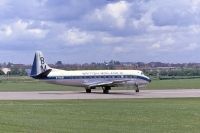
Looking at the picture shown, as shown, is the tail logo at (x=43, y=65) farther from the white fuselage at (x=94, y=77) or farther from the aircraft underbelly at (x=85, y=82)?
the aircraft underbelly at (x=85, y=82)

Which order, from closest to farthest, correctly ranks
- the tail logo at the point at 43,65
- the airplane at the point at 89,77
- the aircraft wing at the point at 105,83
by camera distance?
1. the aircraft wing at the point at 105,83
2. the airplane at the point at 89,77
3. the tail logo at the point at 43,65

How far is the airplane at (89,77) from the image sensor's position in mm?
67688

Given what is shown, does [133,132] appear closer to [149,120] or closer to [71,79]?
[149,120]

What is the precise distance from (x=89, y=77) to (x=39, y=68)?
A: 6.86m

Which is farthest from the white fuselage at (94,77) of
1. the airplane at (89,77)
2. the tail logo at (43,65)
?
the tail logo at (43,65)

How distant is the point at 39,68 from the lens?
6894 centimetres

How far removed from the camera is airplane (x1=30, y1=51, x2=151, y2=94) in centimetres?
6769

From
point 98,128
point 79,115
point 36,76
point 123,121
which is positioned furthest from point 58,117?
point 36,76

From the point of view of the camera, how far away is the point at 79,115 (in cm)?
2711

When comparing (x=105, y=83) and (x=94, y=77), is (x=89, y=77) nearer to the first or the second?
(x=94, y=77)

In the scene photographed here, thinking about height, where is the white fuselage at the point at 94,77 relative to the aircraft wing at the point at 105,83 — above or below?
above

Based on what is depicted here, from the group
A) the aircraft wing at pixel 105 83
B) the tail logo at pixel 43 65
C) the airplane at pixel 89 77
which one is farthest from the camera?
the tail logo at pixel 43 65

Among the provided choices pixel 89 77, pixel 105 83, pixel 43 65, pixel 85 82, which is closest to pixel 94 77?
pixel 89 77

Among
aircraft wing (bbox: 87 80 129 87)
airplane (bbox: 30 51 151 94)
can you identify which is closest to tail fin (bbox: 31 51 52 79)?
airplane (bbox: 30 51 151 94)
